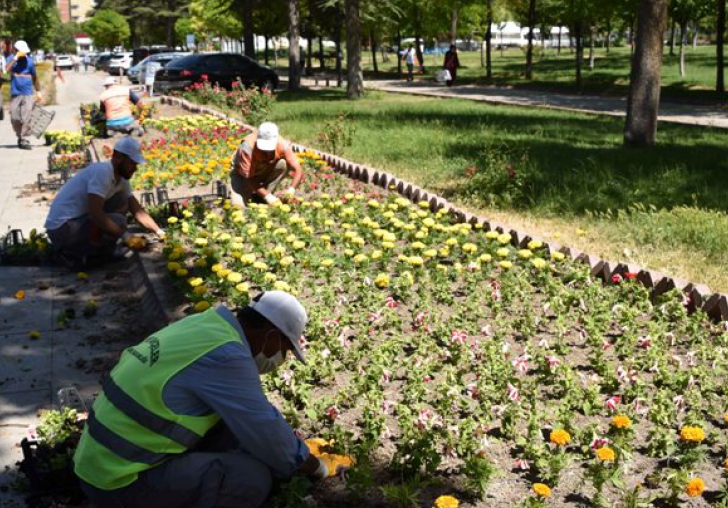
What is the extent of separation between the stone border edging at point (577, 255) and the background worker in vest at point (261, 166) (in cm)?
134

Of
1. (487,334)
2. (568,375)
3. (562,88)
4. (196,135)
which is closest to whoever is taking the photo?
(568,375)

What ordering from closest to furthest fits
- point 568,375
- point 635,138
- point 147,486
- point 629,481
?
point 147,486 → point 629,481 → point 568,375 → point 635,138

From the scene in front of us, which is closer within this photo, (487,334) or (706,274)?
(487,334)

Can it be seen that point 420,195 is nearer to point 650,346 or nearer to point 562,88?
point 650,346

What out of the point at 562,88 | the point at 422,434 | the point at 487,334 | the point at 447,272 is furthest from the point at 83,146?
the point at 562,88

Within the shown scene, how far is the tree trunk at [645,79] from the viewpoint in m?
13.0

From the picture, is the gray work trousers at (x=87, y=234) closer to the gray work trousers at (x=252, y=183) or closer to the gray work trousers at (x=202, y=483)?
the gray work trousers at (x=252, y=183)

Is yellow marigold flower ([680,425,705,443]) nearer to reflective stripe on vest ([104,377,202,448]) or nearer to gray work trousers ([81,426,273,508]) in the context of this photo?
gray work trousers ([81,426,273,508])

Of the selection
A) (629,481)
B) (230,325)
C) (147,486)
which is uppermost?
(230,325)

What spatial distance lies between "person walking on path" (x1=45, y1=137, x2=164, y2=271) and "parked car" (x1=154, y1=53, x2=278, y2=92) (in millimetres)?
19394

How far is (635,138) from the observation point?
13211mm

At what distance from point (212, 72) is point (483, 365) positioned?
24237mm

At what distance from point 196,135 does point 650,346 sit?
10.8m

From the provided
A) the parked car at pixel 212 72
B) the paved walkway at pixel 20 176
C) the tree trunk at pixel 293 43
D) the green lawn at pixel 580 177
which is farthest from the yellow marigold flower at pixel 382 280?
the tree trunk at pixel 293 43
